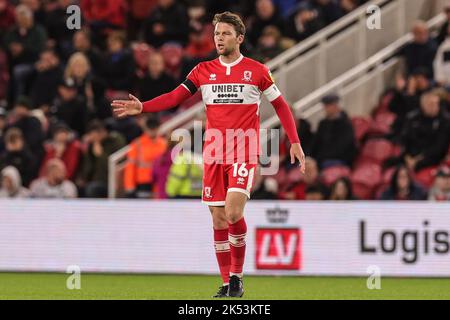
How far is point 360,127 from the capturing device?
17156mm

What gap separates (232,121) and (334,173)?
223 inches

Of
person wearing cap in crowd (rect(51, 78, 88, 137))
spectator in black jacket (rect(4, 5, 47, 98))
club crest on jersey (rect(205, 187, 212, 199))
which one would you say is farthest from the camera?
spectator in black jacket (rect(4, 5, 47, 98))

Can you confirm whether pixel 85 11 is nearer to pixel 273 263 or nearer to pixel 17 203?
pixel 17 203

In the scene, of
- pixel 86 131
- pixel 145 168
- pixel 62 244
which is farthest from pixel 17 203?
pixel 86 131

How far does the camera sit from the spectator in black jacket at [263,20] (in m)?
18.7

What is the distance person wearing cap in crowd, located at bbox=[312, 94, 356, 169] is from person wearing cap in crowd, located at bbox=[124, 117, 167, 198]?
2.02 metres

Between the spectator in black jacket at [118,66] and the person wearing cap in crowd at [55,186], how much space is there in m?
2.58

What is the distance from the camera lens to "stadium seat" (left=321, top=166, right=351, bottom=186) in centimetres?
1599

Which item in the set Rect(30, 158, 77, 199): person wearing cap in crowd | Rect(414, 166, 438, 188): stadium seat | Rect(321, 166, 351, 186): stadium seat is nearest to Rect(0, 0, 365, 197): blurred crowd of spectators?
Rect(30, 158, 77, 199): person wearing cap in crowd

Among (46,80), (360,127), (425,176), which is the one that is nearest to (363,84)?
(360,127)

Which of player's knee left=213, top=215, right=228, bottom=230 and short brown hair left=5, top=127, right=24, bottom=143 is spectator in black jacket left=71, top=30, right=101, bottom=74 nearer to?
short brown hair left=5, top=127, right=24, bottom=143

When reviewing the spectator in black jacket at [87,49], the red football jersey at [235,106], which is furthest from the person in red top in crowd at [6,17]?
the red football jersey at [235,106]

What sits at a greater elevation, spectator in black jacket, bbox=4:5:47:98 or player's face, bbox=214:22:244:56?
spectator in black jacket, bbox=4:5:47:98

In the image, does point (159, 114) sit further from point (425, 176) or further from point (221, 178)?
point (221, 178)
